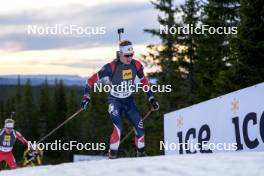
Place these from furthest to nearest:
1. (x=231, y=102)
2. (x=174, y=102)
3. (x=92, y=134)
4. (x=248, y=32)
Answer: (x=92, y=134) → (x=174, y=102) → (x=248, y=32) → (x=231, y=102)

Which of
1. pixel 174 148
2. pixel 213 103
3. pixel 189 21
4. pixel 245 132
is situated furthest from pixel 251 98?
pixel 189 21

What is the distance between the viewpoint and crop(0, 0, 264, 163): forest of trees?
20.8 metres

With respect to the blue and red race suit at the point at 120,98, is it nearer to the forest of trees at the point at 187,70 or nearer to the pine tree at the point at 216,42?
the forest of trees at the point at 187,70

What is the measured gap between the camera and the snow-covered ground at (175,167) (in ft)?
20.0

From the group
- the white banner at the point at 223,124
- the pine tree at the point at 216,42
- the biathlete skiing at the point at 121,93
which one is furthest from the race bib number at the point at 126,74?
the pine tree at the point at 216,42

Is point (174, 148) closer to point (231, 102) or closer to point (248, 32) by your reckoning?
point (231, 102)

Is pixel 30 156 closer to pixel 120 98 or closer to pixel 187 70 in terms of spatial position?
pixel 120 98

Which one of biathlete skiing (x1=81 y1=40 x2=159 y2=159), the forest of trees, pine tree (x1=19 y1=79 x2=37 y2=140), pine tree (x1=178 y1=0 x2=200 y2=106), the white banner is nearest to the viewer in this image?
the white banner

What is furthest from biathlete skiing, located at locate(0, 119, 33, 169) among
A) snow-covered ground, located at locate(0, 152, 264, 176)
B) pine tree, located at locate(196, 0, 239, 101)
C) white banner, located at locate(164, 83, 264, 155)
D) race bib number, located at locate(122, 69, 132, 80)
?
pine tree, located at locate(196, 0, 239, 101)

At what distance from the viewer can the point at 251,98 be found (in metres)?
8.58

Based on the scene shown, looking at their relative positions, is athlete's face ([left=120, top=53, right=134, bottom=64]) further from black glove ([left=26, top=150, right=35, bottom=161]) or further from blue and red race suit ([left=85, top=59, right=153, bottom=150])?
black glove ([left=26, top=150, right=35, bottom=161])

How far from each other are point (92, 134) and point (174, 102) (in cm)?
3707

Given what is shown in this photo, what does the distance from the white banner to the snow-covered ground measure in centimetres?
153

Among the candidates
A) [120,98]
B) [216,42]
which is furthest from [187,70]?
[120,98]
